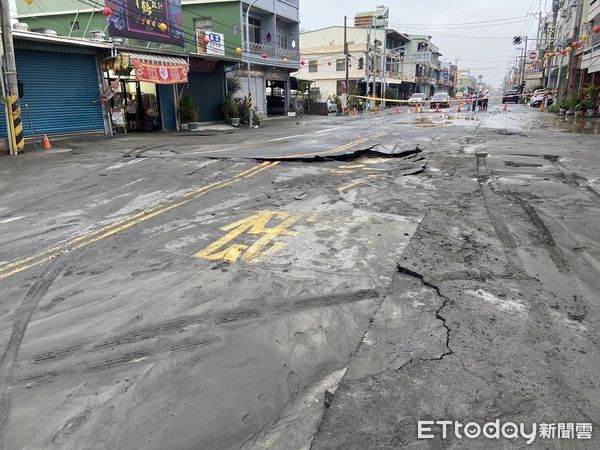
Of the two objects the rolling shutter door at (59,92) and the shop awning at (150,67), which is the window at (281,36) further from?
the rolling shutter door at (59,92)

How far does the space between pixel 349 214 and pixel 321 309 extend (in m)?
3.47

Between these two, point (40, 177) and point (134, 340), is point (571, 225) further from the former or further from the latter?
point (40, 177)

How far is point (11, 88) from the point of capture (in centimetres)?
1523

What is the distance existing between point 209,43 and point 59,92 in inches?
441

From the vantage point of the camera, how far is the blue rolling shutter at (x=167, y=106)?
25859 millimetres

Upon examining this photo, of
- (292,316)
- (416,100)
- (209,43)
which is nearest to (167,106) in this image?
(209,43)

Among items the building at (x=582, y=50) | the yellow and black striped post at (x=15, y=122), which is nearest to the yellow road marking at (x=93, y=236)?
the yellow and black striped post at (x=15, y=122)

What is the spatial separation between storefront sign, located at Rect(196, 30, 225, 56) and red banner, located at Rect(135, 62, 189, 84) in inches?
161

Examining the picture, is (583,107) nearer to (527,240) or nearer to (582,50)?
(582,50)

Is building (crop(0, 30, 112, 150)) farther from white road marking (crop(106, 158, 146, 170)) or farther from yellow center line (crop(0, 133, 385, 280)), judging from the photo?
yellow center line (crop(0, 133, 385, 280))

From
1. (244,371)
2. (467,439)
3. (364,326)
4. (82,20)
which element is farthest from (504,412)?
(82,20)

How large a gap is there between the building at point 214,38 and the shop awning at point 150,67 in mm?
378

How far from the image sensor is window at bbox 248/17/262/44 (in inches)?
1454

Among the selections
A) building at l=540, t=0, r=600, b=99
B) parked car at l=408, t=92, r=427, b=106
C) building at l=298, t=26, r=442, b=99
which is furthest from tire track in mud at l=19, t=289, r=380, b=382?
building at l=298, t=26, r=442, b=99
